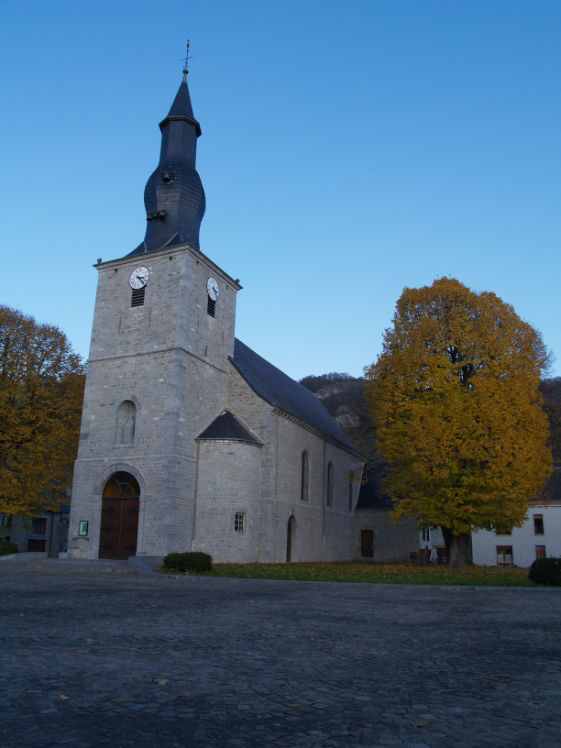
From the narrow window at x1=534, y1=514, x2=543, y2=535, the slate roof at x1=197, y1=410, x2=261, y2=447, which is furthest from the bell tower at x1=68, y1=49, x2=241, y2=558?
the narrow window at x1=534, y1=514, x2=543, y2=535

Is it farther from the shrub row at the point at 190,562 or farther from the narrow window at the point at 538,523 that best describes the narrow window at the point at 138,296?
the narrow window at the point at 538,523

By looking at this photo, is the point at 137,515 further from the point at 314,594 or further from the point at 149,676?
the point at 149,676

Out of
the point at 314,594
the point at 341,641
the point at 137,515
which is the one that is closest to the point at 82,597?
the point at 314,594

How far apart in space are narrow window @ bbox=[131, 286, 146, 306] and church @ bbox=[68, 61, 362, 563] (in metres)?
0.05

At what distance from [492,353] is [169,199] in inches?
658

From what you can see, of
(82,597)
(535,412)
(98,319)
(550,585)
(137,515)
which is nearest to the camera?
(82,597)

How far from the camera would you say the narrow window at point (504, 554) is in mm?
38656

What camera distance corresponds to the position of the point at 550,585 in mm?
16484

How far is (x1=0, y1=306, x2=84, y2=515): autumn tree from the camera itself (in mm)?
28219

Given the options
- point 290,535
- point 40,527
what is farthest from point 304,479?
point 40,527

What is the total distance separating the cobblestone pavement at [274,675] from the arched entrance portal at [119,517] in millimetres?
14540

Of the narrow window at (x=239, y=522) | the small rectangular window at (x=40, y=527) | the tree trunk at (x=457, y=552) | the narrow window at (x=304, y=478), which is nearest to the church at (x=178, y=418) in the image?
the narrow window at (x=239, y=522)

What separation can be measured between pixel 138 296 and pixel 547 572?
20662 millimetres

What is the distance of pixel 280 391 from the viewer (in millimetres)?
35344
